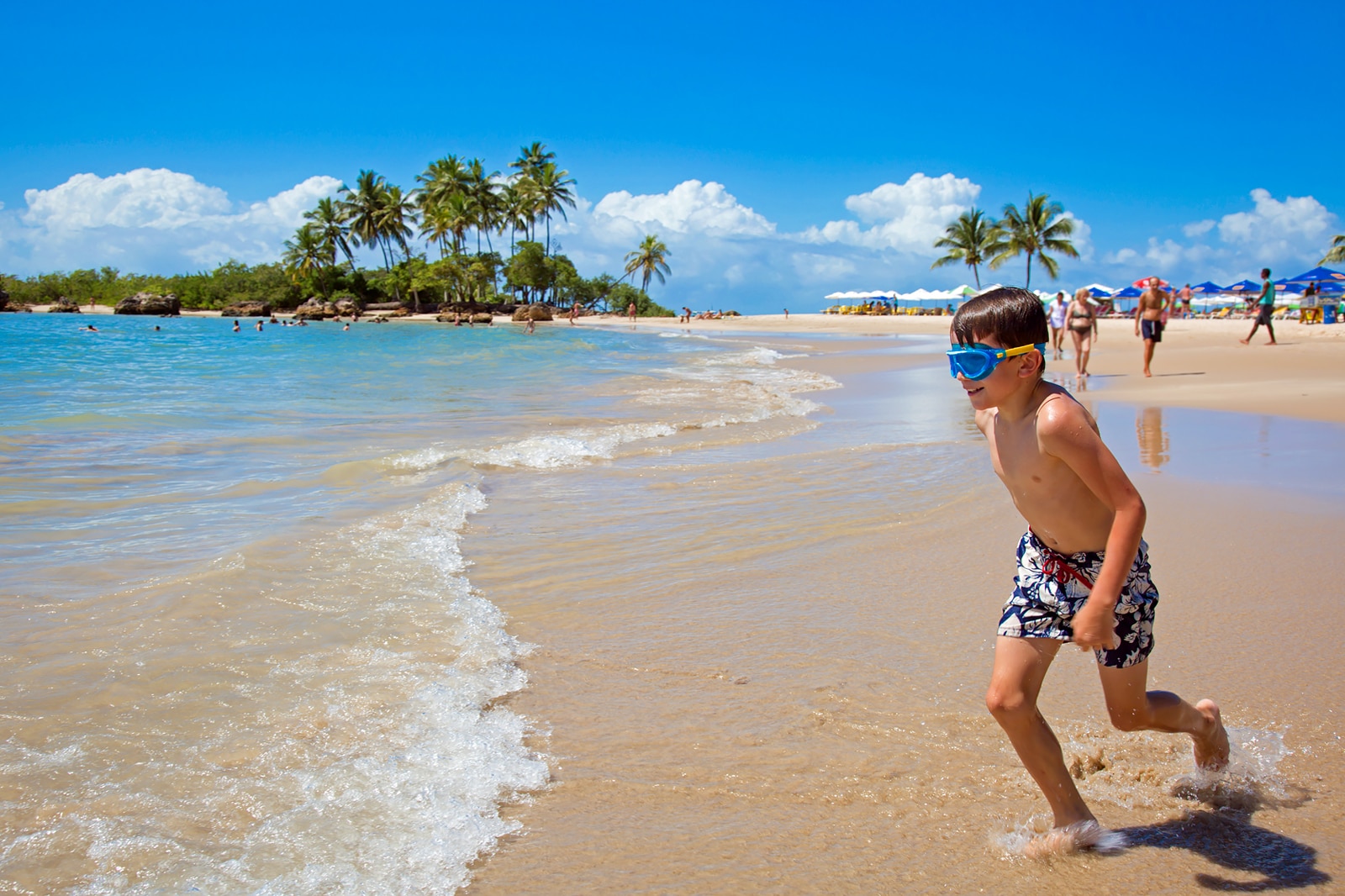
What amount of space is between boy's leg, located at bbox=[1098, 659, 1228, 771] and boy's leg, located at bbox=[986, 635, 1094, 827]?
21 cm

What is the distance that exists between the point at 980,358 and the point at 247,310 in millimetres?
83118

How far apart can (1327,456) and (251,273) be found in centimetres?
9078

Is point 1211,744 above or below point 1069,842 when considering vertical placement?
above

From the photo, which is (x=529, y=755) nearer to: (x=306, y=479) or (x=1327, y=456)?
(x=306, y=479)

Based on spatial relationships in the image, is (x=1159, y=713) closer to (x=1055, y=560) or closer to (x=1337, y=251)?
(x=1055, y=560)

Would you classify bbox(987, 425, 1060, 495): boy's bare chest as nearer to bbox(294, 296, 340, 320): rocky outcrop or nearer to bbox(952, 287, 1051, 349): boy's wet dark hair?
bbox(952, 287, 1051, 349): boy's wet dark hair

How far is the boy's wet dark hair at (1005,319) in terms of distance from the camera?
2188 mm

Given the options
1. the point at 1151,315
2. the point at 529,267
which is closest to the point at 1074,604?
the point at 1151,315

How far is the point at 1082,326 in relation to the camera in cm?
1383

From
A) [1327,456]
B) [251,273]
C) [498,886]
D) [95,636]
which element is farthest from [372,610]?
[251,273]

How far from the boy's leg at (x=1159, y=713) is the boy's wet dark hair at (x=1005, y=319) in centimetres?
87

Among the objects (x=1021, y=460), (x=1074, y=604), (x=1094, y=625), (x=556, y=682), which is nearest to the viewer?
(x=1094, y=625)

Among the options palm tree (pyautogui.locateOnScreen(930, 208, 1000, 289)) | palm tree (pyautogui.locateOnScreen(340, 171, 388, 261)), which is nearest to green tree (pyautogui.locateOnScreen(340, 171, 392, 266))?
palm tree (pyautogui.locateOnScreen(340, 171, 388, 261))

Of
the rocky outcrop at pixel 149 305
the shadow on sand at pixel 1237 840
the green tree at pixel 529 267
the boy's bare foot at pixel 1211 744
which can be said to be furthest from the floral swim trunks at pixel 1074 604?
the rocky outcrop at pixel 149 305
